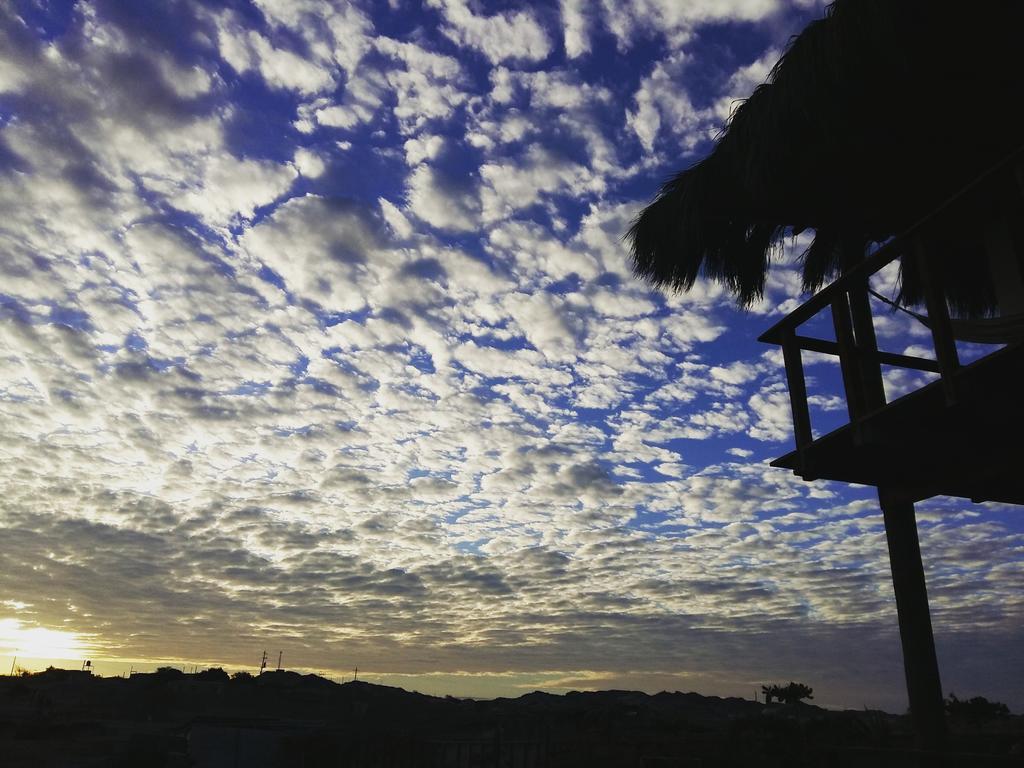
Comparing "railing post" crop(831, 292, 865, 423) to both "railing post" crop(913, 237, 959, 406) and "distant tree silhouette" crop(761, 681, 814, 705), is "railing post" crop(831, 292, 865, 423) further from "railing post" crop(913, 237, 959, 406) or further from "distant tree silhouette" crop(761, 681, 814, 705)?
"distant tree silhouette" crop(761, 681, 814, 705)

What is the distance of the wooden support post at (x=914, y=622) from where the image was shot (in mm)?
7762

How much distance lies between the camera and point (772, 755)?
57.3 ft

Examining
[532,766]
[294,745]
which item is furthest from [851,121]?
[294,745]

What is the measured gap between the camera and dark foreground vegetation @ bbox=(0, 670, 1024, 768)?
63.3 ft

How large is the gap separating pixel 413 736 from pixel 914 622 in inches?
676

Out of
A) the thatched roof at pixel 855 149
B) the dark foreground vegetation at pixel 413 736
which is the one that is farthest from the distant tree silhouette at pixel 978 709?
the thatched roof at pixel 855 149

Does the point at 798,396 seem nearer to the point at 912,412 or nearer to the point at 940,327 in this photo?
the point at 912,412

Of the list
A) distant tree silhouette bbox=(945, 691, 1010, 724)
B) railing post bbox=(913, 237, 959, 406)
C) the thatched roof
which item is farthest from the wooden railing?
distant tree silhouette bbox=(945, 691, 1010, 724)

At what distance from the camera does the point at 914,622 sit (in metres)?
8.06

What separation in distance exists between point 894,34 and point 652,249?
13.6 feet

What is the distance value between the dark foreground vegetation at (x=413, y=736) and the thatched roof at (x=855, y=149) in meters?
6.30

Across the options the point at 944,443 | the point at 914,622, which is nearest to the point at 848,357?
the point at 944,443

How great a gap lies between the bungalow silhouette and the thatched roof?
0.02 m

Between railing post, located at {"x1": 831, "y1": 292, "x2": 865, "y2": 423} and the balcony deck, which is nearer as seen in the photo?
the balcony deck
